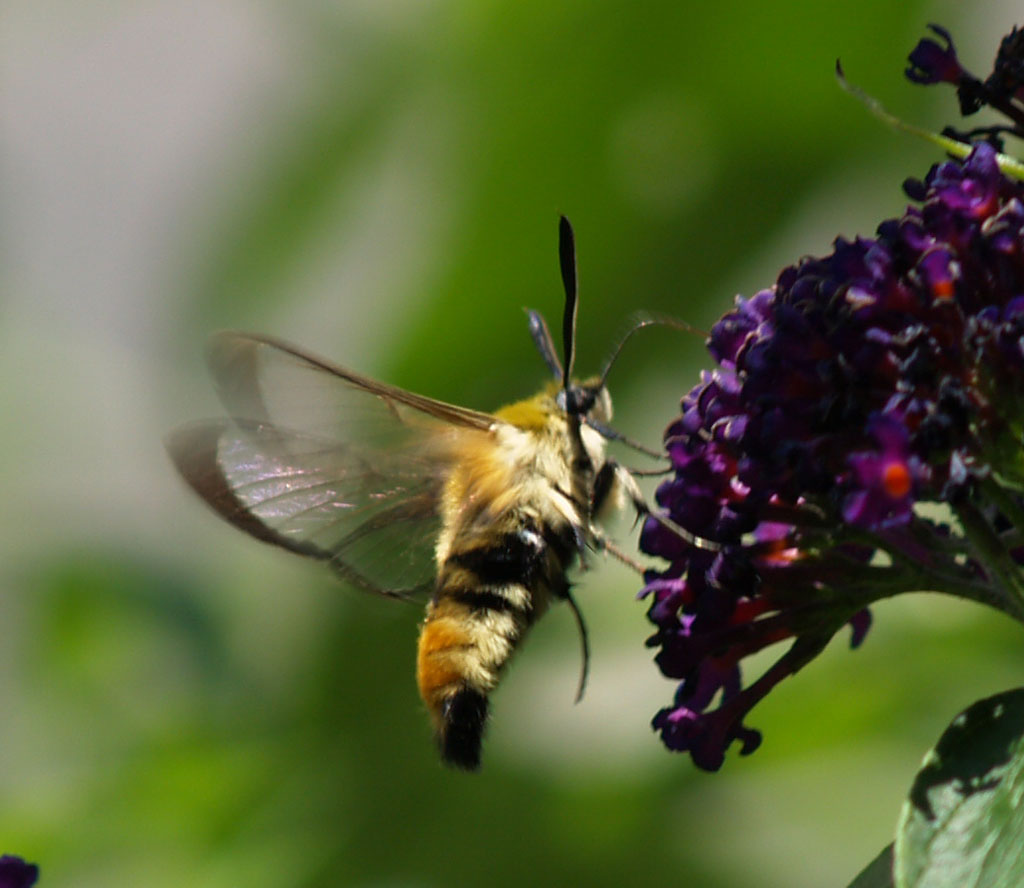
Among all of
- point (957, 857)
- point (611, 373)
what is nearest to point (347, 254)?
point (611, 373)

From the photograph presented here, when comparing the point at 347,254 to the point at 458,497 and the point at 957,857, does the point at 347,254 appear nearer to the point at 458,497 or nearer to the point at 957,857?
the point at 458,497

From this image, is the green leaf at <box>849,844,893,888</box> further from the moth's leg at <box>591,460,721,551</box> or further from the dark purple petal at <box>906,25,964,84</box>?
the dark purple petal at <box>906,25,964,84</box>

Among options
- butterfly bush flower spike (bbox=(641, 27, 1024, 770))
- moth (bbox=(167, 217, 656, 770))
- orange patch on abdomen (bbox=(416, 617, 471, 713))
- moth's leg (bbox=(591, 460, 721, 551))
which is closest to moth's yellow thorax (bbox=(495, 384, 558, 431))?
moth (bbox=(167, 217, 656, 770))

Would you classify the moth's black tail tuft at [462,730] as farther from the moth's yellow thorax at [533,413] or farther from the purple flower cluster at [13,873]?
the purple flower cluster at [13,873]

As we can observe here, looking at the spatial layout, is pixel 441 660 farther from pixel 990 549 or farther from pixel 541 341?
pixel 990 549

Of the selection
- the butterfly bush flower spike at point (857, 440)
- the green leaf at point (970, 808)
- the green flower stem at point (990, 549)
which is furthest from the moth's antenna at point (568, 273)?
the green leaf at point (970, 808)
